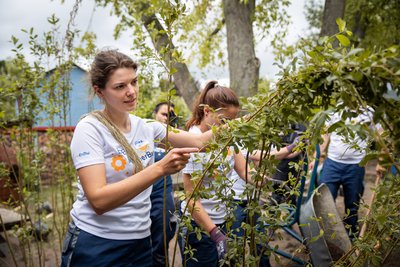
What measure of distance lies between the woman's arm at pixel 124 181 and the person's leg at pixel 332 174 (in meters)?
2.95

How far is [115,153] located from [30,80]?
1536 mm

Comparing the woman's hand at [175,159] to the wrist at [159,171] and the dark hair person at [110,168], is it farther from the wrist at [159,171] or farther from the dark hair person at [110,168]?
the dark hair person at [110,168]

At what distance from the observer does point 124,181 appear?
143cm

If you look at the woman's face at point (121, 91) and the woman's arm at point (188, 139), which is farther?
the woman's arm at point (188, 139)

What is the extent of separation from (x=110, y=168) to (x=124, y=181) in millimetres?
215

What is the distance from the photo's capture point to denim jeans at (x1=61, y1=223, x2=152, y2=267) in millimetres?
1659

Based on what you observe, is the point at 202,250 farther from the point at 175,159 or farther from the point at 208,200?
the point at 175,159

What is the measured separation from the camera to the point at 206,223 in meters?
2.03

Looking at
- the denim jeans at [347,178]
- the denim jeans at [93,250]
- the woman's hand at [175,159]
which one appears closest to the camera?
the woman's hand at [175,159]

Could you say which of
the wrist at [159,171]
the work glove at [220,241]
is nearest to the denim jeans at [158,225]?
the work glove at [220,241]

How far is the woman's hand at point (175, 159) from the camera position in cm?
139

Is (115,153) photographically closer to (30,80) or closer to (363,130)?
(363,130)

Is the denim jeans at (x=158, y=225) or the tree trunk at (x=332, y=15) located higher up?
the tree trunk at (x=332, y=15)

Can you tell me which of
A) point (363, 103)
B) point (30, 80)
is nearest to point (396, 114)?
point (363, 103)
